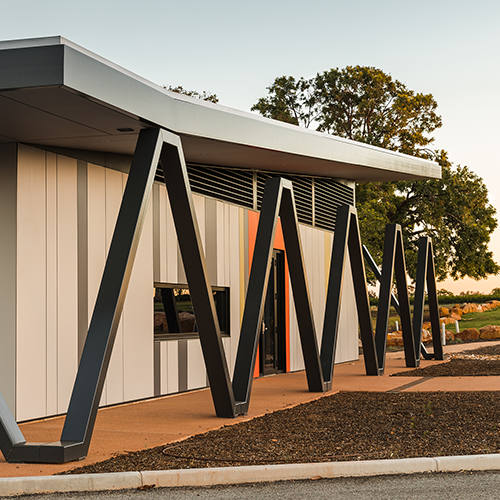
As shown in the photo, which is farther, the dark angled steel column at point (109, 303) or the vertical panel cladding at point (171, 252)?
the vertical panel cladding at point (171, 252)

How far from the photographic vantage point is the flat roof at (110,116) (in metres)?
5.98

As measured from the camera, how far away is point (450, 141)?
32344mm

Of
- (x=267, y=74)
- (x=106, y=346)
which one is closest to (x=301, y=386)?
(x=106, y=346)

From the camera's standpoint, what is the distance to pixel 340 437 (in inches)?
260

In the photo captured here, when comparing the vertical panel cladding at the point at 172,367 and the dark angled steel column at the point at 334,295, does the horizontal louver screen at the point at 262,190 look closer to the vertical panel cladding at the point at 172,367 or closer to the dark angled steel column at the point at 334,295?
the dark angled steel column at the point at 334,295

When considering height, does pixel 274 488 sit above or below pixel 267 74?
below

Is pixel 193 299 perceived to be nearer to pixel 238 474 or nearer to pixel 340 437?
pixel 340 437

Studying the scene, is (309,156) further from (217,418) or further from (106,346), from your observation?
(106,346)

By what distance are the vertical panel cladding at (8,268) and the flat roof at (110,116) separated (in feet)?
1.25

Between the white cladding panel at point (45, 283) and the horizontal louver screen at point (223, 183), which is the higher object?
the horizontal louver screen at point (223, 183)

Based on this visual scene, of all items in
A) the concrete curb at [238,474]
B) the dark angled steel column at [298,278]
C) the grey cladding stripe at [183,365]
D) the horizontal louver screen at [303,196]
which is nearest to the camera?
the concrete curb at [238,474]

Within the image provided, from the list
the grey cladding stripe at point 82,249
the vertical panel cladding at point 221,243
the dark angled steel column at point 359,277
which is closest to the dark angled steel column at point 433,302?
the dark angled steel column at point 359,277

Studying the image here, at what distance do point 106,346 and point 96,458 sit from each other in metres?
1.07

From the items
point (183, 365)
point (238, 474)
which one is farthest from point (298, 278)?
point (238, 474)
